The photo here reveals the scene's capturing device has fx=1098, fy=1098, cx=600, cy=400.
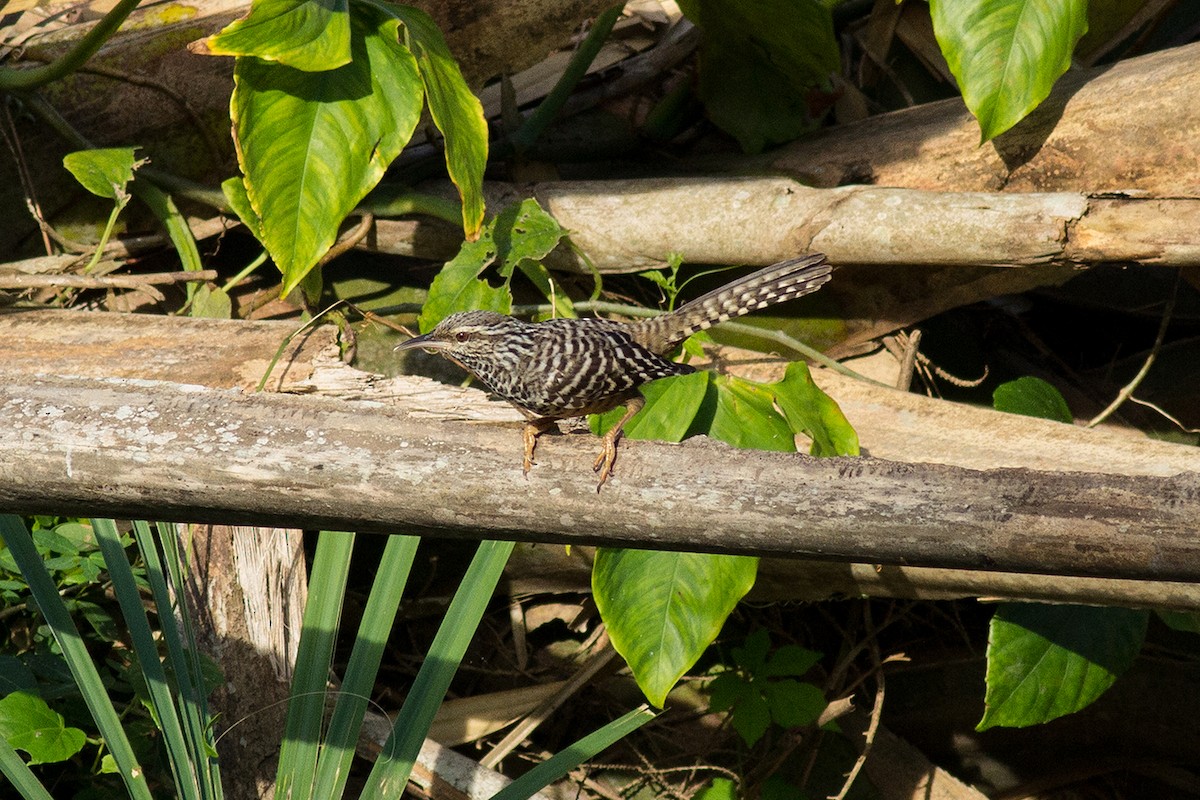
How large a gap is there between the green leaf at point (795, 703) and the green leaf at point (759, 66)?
6.98ft

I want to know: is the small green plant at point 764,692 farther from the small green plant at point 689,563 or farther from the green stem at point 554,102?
the green stem at point 554,102

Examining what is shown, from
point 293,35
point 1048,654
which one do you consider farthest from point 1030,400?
point 293,35

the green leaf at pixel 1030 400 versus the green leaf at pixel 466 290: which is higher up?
the green leaf at pixel 466 290

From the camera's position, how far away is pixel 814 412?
3135 millimetres

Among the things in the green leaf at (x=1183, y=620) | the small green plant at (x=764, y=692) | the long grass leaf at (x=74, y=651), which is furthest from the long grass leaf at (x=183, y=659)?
the green leaf at (x=1183, y=620)

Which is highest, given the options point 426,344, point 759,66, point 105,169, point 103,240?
point 105,169

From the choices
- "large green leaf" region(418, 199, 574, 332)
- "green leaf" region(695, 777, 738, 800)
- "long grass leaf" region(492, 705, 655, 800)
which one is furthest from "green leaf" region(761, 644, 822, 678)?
"large green leaf" region(418, 199, 574, 332)

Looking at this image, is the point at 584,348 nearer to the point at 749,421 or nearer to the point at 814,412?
the point at 749,421

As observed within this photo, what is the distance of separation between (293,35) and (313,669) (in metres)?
1.62

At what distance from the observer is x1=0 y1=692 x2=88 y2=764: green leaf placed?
2.54m

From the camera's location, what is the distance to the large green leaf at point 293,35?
2.78 metres

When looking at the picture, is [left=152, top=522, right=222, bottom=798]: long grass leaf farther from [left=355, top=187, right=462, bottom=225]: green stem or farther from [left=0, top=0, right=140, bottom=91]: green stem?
[left=355, top=187, right=462, bottom=225]: green stem

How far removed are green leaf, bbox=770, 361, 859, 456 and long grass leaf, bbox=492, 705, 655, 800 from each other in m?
0.94

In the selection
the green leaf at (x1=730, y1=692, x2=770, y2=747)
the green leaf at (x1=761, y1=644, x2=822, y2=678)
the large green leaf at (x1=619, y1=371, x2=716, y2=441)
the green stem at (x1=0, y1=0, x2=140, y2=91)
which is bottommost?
the green leaf at (x1=730, y1=692, x2=770, y2=747)
